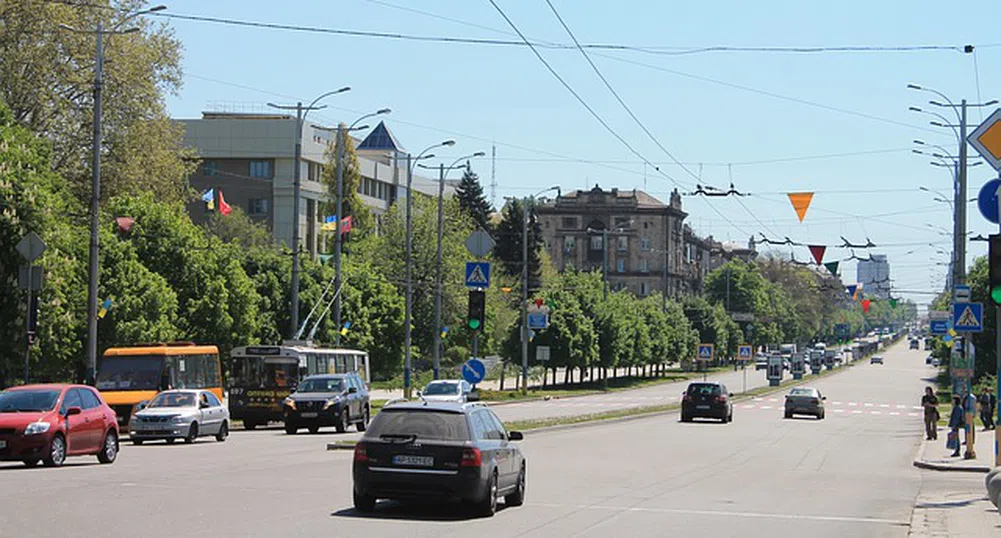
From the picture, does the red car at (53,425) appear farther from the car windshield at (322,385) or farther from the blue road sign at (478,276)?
the car windshield at (322,385)

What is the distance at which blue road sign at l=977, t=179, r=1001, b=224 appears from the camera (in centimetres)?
2386

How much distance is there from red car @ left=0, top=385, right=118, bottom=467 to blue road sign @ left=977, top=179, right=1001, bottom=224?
15645 millimetres

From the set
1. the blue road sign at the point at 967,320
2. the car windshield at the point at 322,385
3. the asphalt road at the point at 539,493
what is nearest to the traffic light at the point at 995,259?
the asphalt road at the point at 539,493

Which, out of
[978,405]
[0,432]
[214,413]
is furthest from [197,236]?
[0,432]

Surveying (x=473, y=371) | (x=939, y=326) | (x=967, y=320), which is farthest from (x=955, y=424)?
(x=939, y=326)

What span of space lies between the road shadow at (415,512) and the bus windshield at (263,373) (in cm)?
2748

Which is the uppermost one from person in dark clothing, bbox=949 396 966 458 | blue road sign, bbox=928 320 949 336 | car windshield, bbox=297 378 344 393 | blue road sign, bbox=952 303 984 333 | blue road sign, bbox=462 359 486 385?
blue road sign, bbox=928 320 949 336

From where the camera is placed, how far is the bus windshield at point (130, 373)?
40.7 metres

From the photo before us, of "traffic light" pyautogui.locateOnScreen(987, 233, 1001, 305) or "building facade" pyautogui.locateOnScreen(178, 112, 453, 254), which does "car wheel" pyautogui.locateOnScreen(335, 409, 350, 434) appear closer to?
"traffic light" pyautogui.locateOnScreen(987, 233, 1001, 305)

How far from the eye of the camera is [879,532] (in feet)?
58.6

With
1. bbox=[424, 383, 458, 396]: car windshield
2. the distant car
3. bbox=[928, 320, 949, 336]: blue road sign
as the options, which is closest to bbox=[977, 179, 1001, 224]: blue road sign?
bbox=[424, 383, 458, 396]: car windshield

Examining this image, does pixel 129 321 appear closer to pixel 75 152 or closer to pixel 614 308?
pixel 75 152

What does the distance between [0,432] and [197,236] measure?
38414 millimetres

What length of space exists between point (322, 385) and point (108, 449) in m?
15.8
